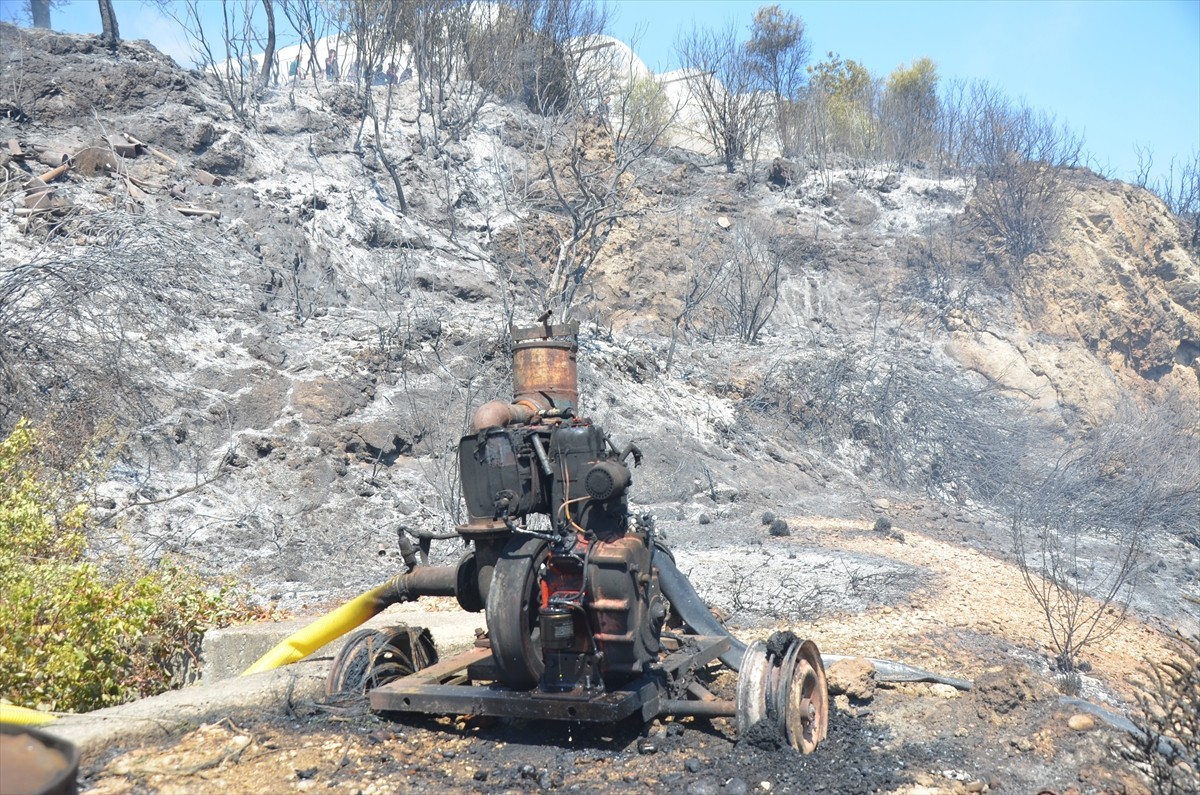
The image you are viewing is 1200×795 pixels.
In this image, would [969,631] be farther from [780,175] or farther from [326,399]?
[780,175]

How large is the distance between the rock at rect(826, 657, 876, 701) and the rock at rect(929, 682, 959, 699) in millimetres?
375

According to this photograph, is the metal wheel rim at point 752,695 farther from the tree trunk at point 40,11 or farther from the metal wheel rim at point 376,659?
the tree trunk at point 40,11

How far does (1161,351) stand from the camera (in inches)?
953

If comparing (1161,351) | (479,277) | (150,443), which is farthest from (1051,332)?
(150,443)

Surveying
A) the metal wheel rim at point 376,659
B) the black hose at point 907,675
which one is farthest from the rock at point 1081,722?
the metal wheel rim at point 376,659

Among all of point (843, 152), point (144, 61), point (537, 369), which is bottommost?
point (537, 369)

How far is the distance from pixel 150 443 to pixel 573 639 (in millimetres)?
8811

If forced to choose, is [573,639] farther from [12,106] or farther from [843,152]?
[843,152]

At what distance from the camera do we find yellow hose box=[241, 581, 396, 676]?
5477 millimetres

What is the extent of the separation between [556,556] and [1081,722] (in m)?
2.82

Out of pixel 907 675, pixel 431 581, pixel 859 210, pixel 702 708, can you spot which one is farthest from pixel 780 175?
pixel 702 708

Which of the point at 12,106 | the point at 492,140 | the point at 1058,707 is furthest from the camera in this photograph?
the point at 492,140

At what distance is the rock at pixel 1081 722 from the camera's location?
4.96 m

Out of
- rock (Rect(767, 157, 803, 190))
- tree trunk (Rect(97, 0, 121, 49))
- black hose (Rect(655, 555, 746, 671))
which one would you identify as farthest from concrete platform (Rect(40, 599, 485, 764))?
rock (Rect(767, 157, 803, 190))
